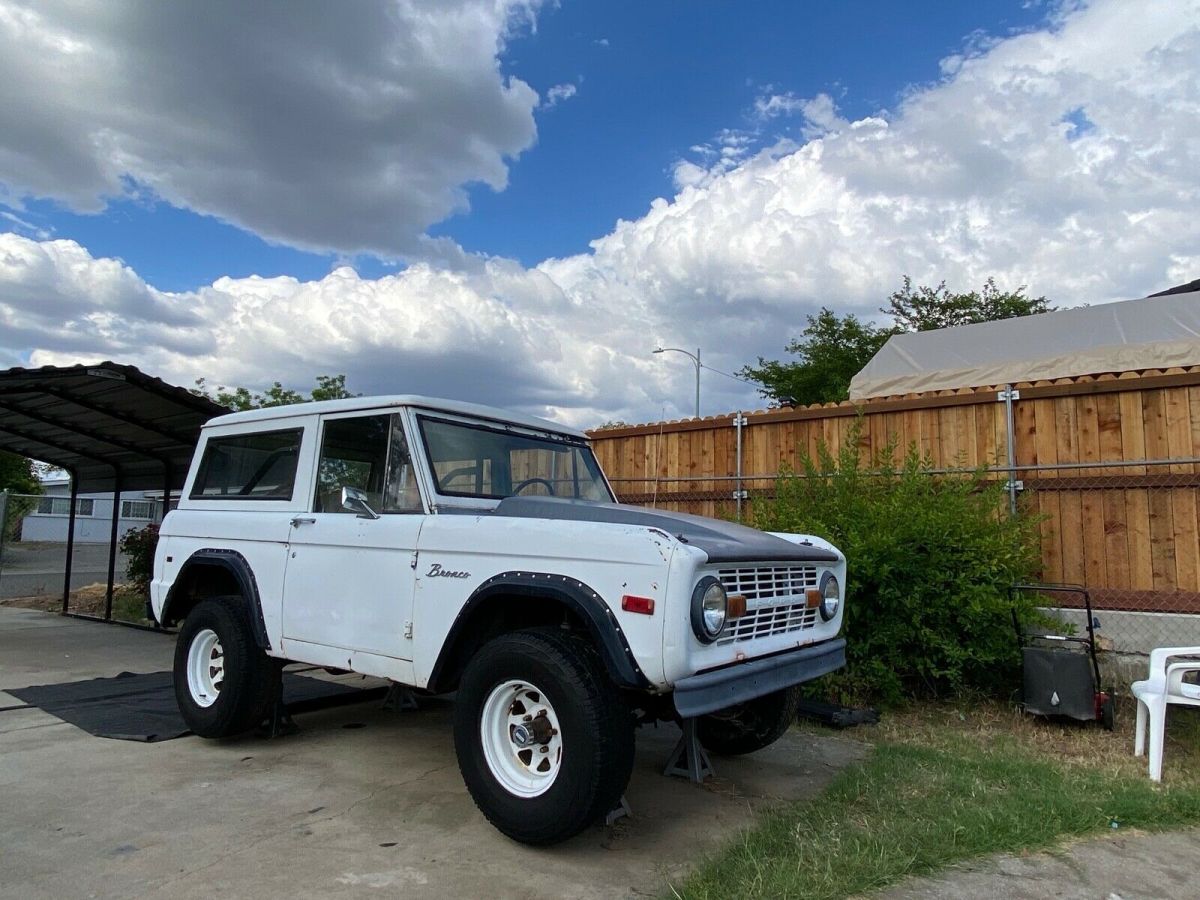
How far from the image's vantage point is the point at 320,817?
3873 mm

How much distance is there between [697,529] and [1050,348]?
8440mm

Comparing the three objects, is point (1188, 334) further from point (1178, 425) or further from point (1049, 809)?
point (1049, 809)

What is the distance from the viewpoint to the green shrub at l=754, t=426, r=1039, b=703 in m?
5.93

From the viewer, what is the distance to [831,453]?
793 cm

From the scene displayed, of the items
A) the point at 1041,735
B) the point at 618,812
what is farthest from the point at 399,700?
the point at 1041,735

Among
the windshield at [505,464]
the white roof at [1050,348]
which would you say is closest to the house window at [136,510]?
the white roof at [1050,348]

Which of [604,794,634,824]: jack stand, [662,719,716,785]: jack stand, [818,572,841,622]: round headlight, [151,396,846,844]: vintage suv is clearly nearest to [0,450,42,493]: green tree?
[151,396,846,844]: vintage suv

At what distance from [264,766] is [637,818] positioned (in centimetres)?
223

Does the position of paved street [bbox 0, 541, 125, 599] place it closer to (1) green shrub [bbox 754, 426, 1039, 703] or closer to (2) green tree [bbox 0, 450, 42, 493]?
(2) green tree [bbox 0, 450, 42, 493]

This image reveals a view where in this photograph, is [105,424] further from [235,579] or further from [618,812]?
[618,812]

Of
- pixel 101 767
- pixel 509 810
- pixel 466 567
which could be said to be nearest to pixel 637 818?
pixel 509 810

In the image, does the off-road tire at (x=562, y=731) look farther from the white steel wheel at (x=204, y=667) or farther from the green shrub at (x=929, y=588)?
the green shrub at (x=929, y=588)

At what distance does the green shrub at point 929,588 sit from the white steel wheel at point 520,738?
3.27 metres

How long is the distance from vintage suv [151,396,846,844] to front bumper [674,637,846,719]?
0.04 feet
